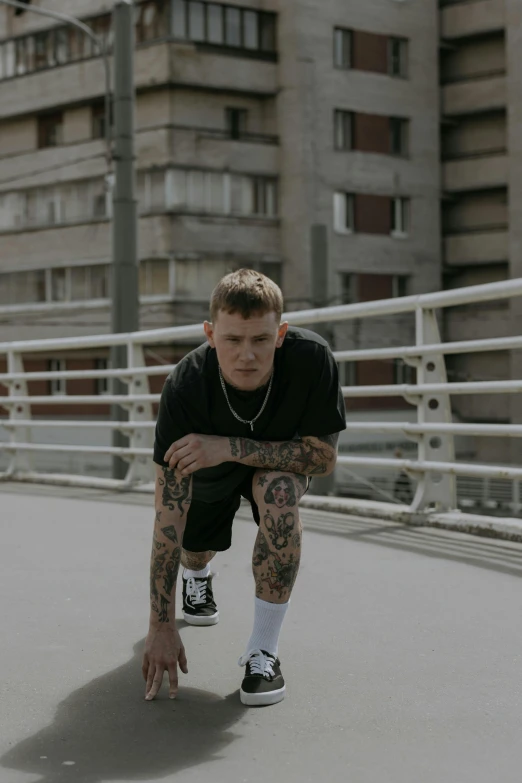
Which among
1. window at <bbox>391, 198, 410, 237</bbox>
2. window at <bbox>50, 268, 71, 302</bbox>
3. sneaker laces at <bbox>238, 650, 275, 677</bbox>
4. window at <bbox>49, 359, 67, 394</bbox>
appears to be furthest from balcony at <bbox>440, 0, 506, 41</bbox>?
sneaker laces at <bbox>238, 650, 275, 677</bbox>

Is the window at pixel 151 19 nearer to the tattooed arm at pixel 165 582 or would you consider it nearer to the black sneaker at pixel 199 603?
the black sneaker at pixel 199 603

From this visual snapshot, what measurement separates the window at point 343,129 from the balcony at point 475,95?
4057 mm

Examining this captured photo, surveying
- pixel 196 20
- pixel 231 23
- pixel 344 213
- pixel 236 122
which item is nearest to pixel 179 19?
pixel 196 20

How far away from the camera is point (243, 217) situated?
142ft

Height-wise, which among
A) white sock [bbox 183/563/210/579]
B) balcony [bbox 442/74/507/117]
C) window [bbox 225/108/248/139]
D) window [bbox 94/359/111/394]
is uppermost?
balcony [bbox 442/74/507/117]

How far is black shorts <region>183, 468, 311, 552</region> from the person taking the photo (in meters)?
3.78

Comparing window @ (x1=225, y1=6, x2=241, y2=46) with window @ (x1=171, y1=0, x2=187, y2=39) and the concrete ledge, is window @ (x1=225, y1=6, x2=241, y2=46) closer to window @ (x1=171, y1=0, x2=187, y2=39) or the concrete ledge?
window @ (x1=171, y1=0, x2=187, y2=39)

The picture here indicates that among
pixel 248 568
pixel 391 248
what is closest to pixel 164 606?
pixel 248 568

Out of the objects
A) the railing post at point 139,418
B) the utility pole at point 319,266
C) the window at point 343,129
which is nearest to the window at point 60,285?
the window at point 343,129

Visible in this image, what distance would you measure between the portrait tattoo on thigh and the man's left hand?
0.70ft

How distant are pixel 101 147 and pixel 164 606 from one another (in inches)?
1631

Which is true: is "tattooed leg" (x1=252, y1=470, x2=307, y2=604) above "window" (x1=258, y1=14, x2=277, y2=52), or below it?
below

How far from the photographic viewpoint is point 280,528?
11.4 ft

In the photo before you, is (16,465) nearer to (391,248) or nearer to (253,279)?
(253,279)
